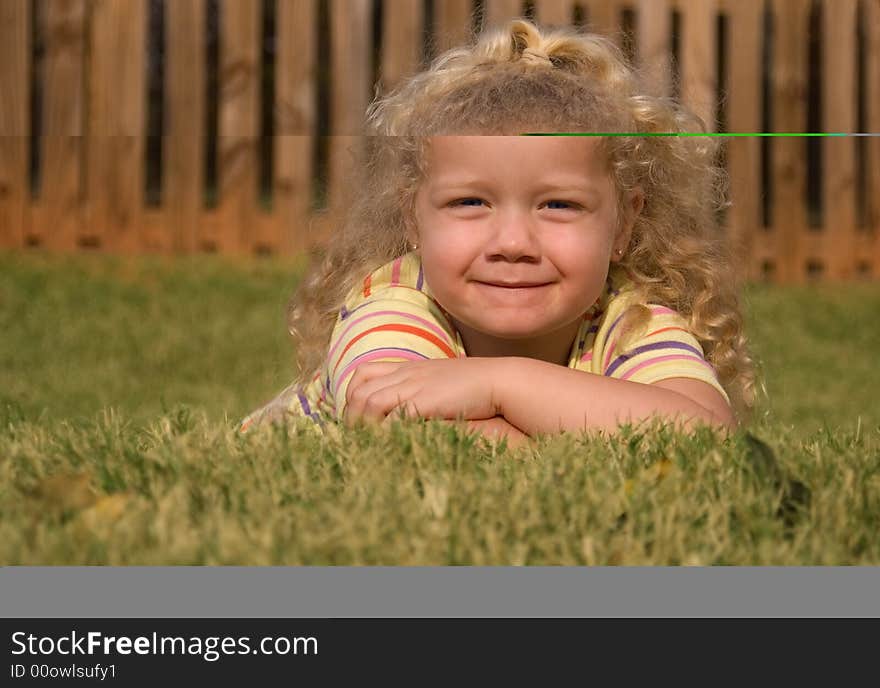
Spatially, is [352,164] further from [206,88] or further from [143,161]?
[206,88]

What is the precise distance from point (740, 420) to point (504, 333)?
734 millimetres

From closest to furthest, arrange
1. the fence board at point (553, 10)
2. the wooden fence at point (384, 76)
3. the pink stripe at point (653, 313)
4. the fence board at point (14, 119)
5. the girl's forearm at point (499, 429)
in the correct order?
the girl's forearm at point (499, 429)
the pink stripe at point (653, 313)
the fence board at point (14, 119)
the wooden fence at point (384, 76)
the fence board at point (553, 10)

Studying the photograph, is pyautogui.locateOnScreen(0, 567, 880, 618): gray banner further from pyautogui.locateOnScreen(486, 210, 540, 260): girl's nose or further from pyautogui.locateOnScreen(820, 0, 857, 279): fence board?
pyautogui.locateOnScreen(820, 0, 857, 279): fence board

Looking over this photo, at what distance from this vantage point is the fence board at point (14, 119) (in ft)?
10.2

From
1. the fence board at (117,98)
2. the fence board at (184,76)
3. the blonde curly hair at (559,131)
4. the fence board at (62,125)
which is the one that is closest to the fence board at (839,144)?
the fence board at (184,76)

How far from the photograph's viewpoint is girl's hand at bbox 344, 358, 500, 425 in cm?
217

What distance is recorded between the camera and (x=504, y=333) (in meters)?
2.49

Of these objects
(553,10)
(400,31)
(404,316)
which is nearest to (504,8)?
(553,10)

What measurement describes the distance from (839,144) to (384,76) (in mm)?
2263

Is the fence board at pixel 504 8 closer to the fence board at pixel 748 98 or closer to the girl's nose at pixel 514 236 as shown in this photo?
the fence board at pixel 748 98

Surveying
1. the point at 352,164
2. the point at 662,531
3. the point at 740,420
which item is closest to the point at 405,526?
the point at 662,531

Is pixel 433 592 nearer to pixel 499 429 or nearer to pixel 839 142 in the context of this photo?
pixel 499 429

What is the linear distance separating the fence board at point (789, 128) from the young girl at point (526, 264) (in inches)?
121

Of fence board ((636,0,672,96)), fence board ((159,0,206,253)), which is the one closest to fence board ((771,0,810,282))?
fence board ((636,0,672,96))
